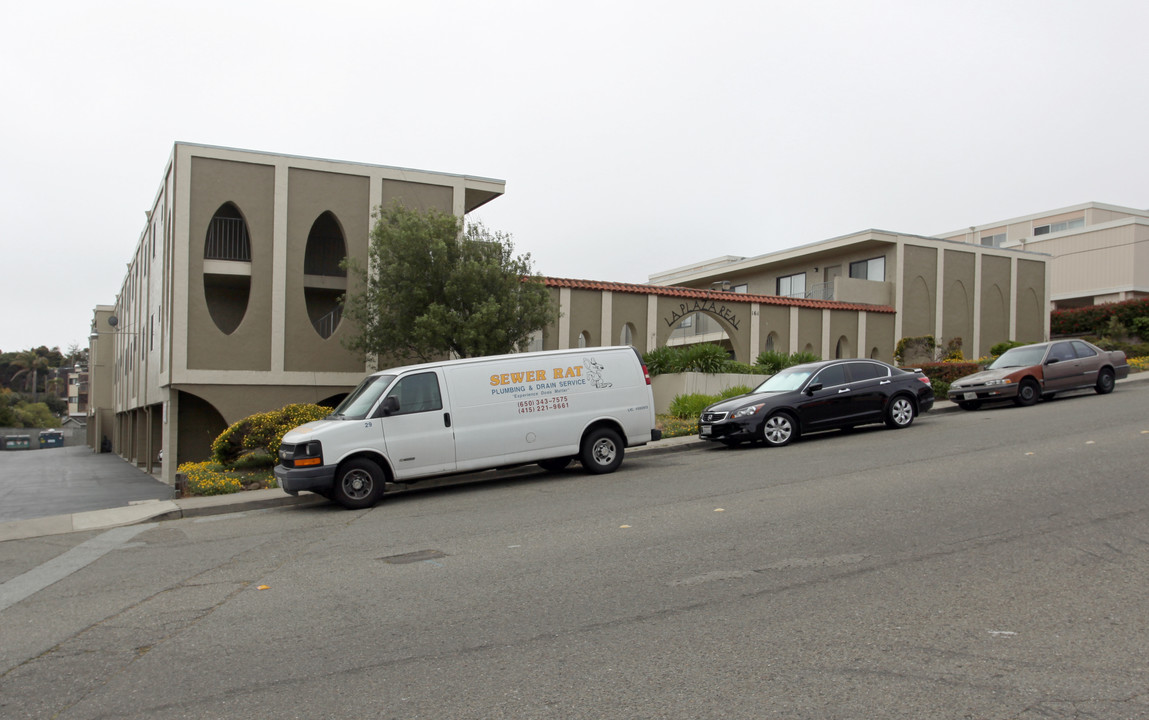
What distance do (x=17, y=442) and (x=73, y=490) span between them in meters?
65.7

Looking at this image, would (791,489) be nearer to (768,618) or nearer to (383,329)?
(768,618)

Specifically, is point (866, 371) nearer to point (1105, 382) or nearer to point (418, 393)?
point (1105, 382)

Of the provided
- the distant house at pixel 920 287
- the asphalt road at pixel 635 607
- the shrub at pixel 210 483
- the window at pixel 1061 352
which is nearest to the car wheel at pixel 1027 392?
the window at pixel 1061 352

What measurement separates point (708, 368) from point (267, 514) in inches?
530

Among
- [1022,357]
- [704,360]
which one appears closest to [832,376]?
[1022,357]

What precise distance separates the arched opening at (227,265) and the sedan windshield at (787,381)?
1351 centimetres

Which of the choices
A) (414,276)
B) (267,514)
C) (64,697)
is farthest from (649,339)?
(64,697)

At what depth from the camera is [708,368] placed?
75.0 ft

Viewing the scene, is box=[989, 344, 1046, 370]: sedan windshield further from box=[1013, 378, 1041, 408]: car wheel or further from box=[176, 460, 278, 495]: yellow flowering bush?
box=[176, 460, 278, 495]: yellow flowering bush

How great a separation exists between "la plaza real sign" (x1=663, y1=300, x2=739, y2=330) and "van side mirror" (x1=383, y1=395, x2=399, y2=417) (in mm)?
15344

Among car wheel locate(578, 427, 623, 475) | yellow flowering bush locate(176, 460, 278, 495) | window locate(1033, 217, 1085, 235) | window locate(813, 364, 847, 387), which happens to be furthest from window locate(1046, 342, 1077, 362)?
window locate(1033, 217, 1085, 235)

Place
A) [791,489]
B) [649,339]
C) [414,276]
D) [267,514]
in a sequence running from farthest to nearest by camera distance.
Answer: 1. [649,339]
2. [414,276]
3. [267,514]
4. [791,489]

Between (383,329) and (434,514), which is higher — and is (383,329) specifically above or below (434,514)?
above

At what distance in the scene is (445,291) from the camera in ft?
62.8
